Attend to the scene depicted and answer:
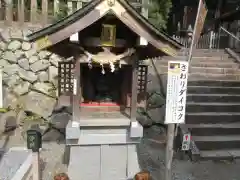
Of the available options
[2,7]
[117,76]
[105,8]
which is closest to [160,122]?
[117,76]

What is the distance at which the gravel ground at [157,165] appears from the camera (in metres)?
4.52

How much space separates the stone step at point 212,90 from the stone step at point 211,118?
101 centimetres

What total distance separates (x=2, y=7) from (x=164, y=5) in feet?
18.7

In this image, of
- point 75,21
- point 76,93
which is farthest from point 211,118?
point 75,21

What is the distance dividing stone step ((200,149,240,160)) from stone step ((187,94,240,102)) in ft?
6.13

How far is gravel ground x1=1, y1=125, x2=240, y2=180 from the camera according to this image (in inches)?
178

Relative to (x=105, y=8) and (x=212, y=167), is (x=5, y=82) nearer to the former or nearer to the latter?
(x=105, y=8)

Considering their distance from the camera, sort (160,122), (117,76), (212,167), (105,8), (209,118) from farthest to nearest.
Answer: (160,122) < (209,118) < (212,167) < (117,76) < (105,8)

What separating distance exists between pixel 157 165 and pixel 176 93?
2.23 meters

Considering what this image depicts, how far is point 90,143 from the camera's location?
379 centimetres

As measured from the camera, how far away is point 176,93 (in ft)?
11.1

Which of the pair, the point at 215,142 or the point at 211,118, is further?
the point at 211,118

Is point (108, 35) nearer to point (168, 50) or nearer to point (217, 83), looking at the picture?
point (168, 50)

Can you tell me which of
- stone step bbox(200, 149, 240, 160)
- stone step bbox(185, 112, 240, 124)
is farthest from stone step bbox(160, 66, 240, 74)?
stone step bbox(200, 149, 240, 160)
